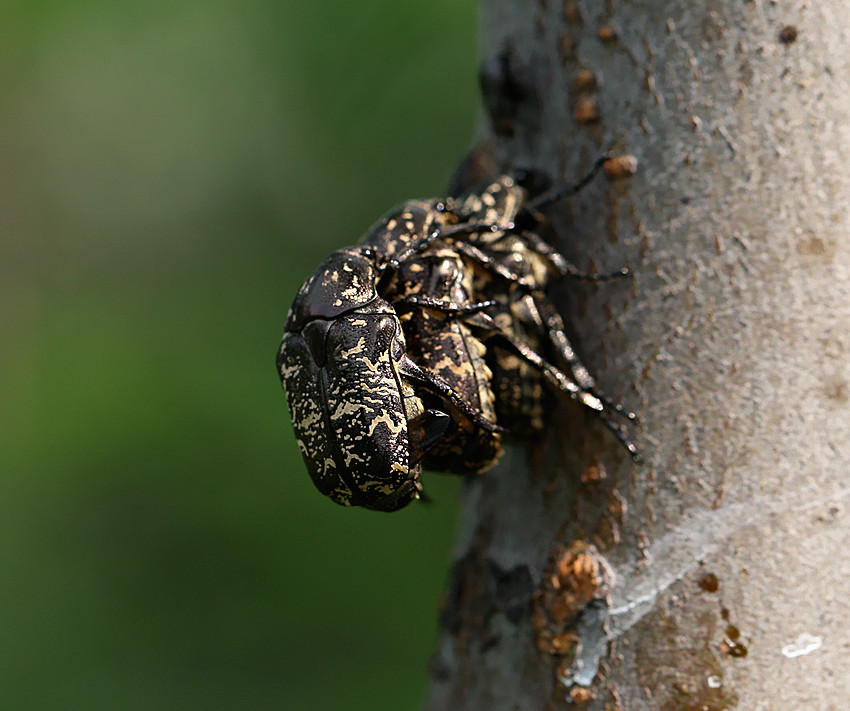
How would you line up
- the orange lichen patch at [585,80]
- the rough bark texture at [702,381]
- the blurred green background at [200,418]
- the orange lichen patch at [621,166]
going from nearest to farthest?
the rough bark texture at [702,381]
the orange lichen patch at [621,166]
the orange lichen patch at [585,80]
the blurred green background at [200,418]

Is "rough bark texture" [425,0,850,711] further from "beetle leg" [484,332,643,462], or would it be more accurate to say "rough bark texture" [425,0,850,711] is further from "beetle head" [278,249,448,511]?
"beetle head" [278,249,448,511]

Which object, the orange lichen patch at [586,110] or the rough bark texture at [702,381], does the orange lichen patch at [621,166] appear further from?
the orange lichen patch at [586,110]

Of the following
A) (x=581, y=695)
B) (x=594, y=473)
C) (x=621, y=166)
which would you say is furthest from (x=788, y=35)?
(x=581, y=695)

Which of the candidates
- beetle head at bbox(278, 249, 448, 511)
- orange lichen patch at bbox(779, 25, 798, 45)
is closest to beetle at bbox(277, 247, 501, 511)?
beetle head at bbox(278, 249, 448, 511)

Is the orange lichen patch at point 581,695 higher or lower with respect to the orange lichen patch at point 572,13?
lower

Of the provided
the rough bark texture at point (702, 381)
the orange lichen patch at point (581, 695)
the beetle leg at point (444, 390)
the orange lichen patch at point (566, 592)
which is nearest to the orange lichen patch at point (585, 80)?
the rough bark texture at point (702, 381)

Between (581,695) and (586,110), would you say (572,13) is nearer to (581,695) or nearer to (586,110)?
(586,110)

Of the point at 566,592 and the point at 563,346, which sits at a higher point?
the point at 563,346

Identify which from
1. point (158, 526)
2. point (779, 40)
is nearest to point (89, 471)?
point (158, 526)
